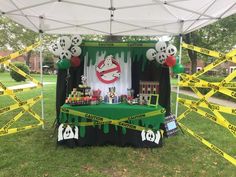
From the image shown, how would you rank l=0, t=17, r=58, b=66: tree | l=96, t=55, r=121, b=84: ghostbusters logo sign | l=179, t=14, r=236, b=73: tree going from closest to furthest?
l=96, t=55, r=121, b=84: ghostbusters logo sign, l=179, t=14, r=236, b=73: tree, l=0, t=17, r=58, b=66: tree

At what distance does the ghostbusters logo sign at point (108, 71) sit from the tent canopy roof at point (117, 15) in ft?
3.19

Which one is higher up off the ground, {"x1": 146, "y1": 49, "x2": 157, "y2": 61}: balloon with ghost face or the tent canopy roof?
the tent canopy roof

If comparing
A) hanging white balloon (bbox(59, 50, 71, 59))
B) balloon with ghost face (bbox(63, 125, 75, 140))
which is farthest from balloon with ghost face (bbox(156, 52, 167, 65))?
balloon with ghost face (bbox(63, 125, 75, 140))

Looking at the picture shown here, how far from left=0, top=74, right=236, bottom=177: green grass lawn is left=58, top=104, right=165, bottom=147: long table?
0.59ft

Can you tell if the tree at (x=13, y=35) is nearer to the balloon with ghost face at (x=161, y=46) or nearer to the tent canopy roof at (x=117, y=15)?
the tent canopy roof at (x=117, y=15)

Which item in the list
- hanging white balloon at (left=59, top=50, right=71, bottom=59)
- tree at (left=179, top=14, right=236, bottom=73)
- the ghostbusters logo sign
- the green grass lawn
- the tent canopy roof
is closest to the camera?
the green grass lawn

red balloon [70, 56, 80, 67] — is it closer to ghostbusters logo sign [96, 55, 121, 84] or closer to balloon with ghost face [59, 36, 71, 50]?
balloon with ghost face [59, 36, 71, 50]

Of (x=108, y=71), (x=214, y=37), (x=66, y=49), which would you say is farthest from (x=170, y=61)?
(x=214, y=37)

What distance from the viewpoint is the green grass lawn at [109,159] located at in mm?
4328

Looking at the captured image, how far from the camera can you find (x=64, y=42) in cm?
607

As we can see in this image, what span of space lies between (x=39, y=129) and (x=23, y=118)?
1.47 metres

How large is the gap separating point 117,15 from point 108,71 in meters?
1.26

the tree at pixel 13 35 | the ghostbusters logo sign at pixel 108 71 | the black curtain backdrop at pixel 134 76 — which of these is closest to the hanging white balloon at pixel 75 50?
the black curtain backdrop at pixel 134 76

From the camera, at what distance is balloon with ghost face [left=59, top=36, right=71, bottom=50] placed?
238 inches
